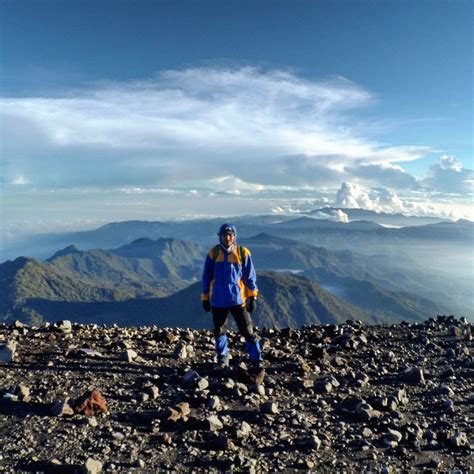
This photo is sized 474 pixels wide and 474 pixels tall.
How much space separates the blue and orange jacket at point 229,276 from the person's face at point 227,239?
211 mm

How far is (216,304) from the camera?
41.8 feet

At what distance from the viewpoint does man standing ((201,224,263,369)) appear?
12492 millimetres

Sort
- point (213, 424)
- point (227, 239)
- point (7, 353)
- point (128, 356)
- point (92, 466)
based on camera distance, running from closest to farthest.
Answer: point (92, 466), point (213, 424), point (7, 353), point (128, 356), point (227, 239)

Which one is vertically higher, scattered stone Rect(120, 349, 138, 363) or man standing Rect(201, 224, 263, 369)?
man standing Rect(201, 224, 263, 369)

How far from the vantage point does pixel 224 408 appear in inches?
357

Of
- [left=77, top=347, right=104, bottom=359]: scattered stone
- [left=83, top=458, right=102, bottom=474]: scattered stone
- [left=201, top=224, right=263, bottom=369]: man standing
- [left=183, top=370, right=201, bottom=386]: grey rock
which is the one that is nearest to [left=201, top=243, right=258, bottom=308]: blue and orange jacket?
[left=201, top=224, right=263, bottom=369]: man standing

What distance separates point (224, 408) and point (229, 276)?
4343mm

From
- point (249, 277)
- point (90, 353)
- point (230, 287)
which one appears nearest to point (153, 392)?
point (90, 353)

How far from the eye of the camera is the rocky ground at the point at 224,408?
7.30 m

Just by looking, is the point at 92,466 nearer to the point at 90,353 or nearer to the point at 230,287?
the point at 90,353

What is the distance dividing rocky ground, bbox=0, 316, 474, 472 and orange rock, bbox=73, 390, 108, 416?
2 centimetres

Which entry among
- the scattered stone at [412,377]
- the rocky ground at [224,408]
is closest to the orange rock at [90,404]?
the rocky ground at [224,408]

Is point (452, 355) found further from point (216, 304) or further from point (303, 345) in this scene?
point (216, 304)

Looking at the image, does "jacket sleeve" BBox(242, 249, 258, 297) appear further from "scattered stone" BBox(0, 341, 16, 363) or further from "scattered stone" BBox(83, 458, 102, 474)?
"scattered stone" BBox(83, 458, 102, 474)
